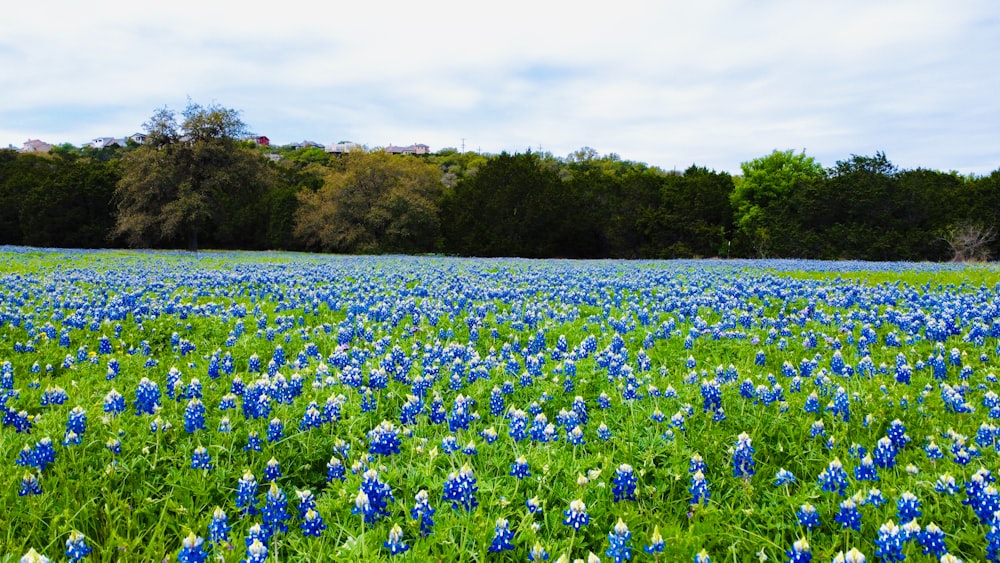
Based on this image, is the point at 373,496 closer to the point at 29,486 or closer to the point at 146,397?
the point at 29,486

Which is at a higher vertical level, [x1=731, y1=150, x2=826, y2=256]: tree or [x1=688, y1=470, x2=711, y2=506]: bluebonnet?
[x1=731, y1=150, x2=826, y2=256]: tree

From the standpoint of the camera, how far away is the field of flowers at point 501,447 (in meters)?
2.73

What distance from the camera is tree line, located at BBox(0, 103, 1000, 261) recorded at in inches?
1527

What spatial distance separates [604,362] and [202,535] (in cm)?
335

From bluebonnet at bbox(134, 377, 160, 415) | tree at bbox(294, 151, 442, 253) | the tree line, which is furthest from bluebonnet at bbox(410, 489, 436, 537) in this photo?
tree at bbox(294, 151, 442, 253)

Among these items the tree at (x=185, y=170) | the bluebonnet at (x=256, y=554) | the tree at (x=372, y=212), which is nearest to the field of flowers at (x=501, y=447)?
the bluebonnet at (x=256, y=554)

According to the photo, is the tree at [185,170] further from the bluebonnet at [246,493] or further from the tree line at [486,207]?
the bluebonnet at [246,493]

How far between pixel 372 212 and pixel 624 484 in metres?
48.9

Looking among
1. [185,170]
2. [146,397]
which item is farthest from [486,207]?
[146,397]

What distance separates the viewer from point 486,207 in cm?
5647

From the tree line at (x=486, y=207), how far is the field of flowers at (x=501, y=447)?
35.6 metres

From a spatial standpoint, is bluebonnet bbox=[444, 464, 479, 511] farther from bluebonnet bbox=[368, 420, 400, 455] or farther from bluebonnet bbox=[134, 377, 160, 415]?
bluebonnet bbox=[134, 377, 160, 415]

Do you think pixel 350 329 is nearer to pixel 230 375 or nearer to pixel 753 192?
pixel 230 375

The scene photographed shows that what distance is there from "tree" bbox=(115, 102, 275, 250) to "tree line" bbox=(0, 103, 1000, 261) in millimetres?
91
